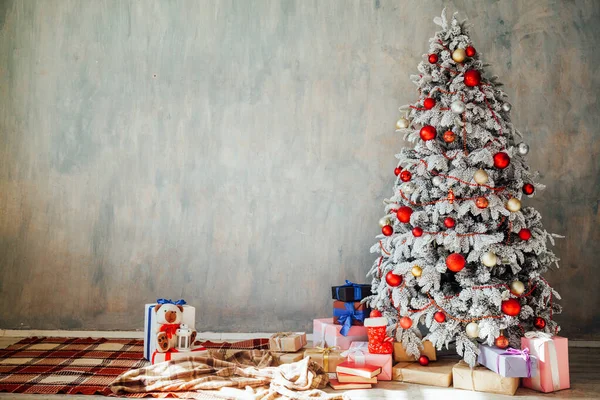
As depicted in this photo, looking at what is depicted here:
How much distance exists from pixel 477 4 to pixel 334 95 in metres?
1.25

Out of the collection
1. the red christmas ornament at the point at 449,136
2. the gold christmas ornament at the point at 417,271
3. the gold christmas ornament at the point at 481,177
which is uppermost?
the red christmas ornament at the point at 449,136

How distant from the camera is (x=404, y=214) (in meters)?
3.05

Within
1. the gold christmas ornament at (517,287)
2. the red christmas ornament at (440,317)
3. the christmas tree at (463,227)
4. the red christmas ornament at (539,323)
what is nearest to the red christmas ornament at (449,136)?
the christmas tree at (463,227)

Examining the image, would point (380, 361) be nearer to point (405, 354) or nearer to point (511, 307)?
point (405, 354)

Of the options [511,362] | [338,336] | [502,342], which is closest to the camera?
[511,362]

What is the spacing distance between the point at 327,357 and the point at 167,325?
0.93 metres

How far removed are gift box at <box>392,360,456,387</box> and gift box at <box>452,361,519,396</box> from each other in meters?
0.05

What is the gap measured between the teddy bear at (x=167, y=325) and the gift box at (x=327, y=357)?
718 mm

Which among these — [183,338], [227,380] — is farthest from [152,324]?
[227,380]

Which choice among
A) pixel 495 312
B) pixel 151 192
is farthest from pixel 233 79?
pixel 495 312

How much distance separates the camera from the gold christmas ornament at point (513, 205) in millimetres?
2865

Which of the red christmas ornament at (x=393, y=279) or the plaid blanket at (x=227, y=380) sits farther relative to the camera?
the red christmas ornament at (x=393, y=279)

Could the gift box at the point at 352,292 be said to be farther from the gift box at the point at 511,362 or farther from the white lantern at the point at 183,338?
the white lantern at the point at 183,338

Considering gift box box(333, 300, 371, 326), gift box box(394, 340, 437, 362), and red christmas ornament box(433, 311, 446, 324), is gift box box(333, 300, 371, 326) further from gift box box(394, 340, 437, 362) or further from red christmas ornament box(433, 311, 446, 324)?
red christmas ornament box(433, 311, 446, 324)
